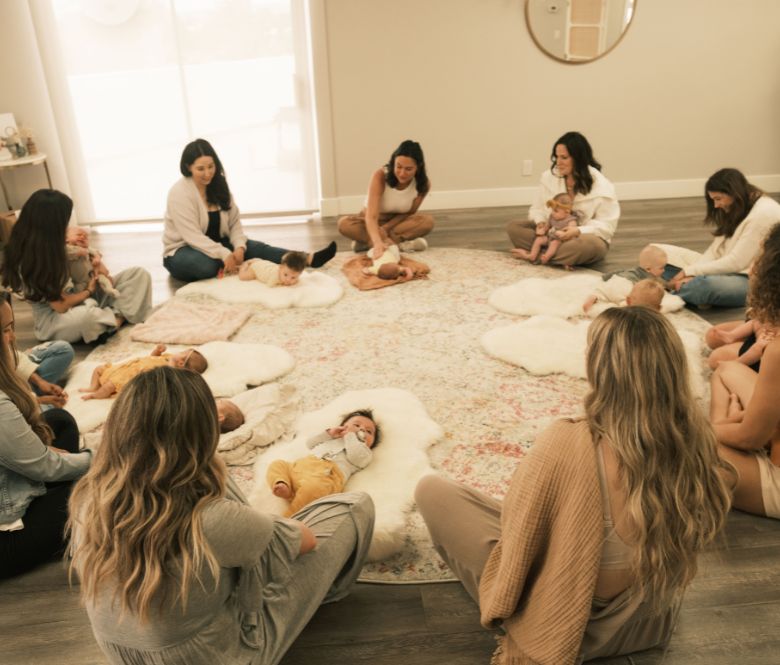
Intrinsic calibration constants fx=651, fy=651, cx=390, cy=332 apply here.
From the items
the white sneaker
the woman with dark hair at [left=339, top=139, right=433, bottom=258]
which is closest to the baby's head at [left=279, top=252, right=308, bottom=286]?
the woman with dark hair at [left=339, top=139, right=433, bottom=258]

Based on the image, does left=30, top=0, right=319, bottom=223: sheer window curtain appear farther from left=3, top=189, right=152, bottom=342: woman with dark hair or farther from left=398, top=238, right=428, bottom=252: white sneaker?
left=3, top=189, right=152, bottom=342: woman with dark hair

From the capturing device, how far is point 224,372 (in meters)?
2.83

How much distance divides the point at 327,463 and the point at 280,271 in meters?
1.89

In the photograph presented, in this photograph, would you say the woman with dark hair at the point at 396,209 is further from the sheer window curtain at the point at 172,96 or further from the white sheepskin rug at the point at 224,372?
the white sheepskin rug at the point at 224,372

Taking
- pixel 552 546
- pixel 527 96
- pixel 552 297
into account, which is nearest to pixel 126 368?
pixel 552 546

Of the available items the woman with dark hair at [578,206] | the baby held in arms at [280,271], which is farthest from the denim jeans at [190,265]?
the woman with dark hair at [578,206]

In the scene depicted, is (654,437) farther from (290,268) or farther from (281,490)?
(290,268)

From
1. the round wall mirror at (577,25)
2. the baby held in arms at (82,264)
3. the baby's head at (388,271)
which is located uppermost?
the round wall mirror at (577,25)

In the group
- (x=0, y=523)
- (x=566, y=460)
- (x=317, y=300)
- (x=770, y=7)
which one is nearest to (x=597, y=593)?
(x=566, y=460)

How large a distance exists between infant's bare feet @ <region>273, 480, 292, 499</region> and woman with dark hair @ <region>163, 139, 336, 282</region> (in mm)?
2223

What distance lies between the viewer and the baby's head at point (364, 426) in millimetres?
2240

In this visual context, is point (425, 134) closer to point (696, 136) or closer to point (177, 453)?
point (696, 136)

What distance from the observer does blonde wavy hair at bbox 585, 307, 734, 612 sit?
1.22 m

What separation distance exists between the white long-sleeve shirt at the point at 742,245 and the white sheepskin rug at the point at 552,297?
9.1 inches
